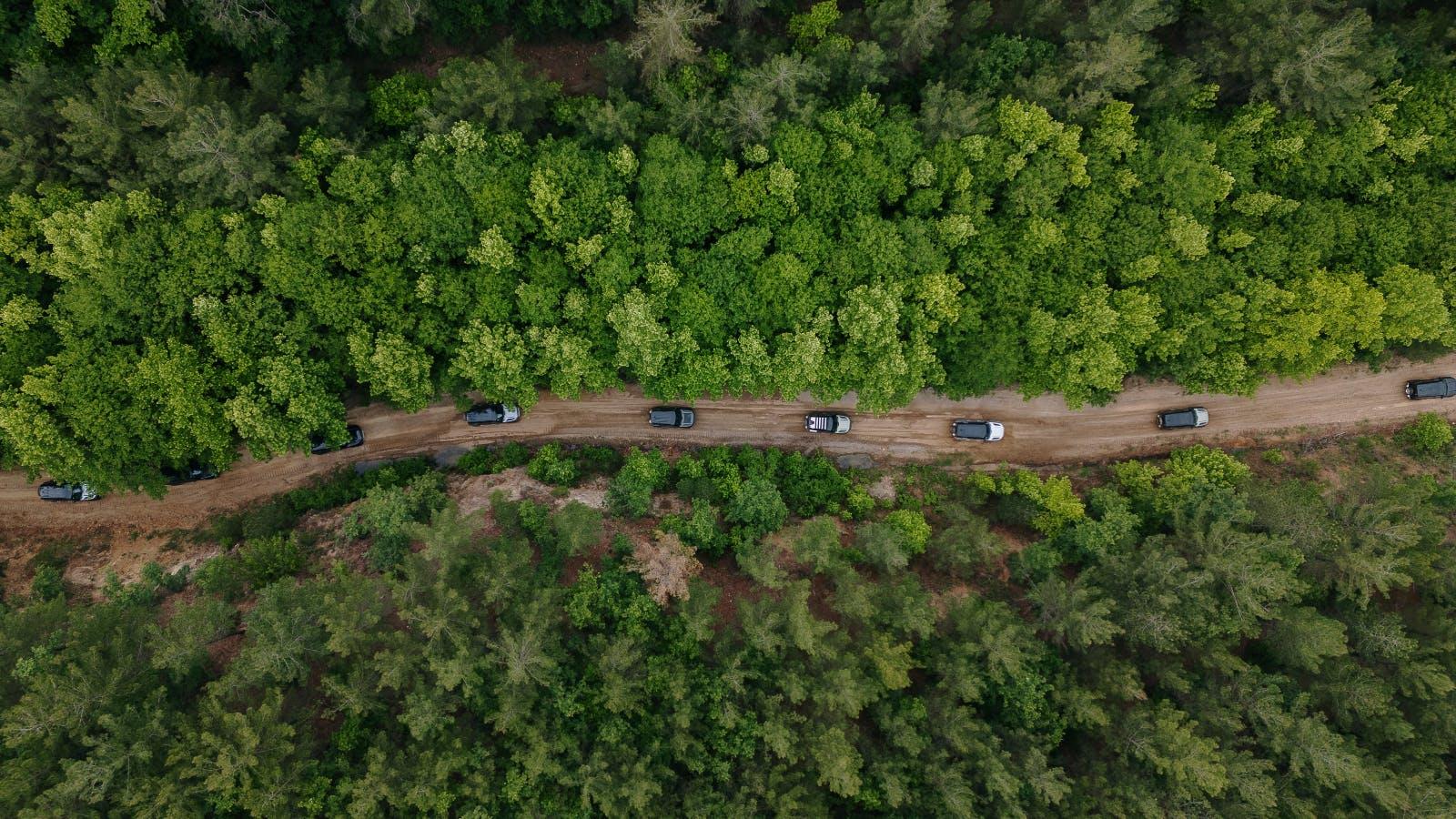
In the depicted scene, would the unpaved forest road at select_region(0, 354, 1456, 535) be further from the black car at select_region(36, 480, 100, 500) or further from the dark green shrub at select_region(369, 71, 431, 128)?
the dark green shrub at select_region(369, 71, 431, 128)

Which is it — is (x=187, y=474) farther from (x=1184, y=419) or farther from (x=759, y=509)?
(x=1184, y=419)

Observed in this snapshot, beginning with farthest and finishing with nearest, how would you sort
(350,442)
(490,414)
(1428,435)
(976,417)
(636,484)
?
(976,417) → (490,414) → (1428,435) → (350,442) → (636,484)

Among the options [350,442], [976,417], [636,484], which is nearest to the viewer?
[636,484]

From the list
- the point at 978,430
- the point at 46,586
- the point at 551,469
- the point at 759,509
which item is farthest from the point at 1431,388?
the point at 46,586

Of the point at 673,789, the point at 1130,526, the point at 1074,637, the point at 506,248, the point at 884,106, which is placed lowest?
the point at 673,789

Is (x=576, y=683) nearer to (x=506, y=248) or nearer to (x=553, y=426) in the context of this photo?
(x=553, y=426)

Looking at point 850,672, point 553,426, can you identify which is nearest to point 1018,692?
point 850,672

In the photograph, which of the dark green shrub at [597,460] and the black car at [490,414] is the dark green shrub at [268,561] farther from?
the dark green shrub at [597,460]

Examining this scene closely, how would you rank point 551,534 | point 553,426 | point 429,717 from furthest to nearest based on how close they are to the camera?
point 553,426
point 551,534
point 429,717
